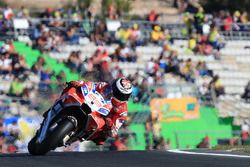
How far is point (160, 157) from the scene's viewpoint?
32.2ft

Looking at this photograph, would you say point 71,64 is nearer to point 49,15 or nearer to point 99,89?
point 49,15

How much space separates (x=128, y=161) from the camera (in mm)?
9188

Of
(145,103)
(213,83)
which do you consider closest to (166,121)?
(145,103)

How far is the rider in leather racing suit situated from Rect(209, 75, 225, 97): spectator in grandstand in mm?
10247

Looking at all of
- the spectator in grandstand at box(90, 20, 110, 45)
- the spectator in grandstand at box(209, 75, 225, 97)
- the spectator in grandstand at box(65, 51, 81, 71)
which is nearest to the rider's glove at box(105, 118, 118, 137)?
the spectator in grandstand at box(65, 51, 81, 71)

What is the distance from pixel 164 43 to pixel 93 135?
39.0 feet

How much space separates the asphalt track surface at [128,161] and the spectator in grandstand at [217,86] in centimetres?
1025

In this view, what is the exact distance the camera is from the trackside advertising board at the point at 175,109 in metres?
18.2

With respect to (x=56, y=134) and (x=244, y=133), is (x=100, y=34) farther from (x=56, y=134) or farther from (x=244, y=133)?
(x=56, y=134)

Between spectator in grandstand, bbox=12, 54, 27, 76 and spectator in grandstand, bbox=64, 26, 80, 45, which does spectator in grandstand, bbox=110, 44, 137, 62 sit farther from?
spectator in grandstand, bbox=12, 54, 27, 76

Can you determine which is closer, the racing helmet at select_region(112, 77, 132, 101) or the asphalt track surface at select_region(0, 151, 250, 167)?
the asphalt track surface at select_region(0, 151, 250, 167)

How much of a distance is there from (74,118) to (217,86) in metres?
11.0

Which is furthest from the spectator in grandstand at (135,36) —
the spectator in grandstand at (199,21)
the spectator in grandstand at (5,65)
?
the spectator in grandstand at (5,65)

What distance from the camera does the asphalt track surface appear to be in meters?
8.60
